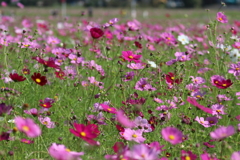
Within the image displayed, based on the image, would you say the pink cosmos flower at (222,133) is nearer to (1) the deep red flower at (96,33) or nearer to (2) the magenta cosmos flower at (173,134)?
(2) the magenta cosmos flower at (173,134)

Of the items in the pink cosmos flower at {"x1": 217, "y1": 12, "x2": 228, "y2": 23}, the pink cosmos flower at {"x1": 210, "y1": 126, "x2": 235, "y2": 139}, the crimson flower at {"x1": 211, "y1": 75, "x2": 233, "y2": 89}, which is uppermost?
the pink cosmos flower at {"x1": 217, "y1": 12, "x2": 228, "y2": 23}

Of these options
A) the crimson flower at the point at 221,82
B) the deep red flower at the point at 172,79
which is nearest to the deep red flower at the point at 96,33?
the deep red flower at the point at 172,79

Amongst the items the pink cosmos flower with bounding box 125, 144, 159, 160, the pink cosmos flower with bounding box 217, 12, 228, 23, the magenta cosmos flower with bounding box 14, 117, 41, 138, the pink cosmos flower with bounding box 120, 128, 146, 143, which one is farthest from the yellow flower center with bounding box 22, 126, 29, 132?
the pink cosmos flower with bounding box 217, 12, 228, 23

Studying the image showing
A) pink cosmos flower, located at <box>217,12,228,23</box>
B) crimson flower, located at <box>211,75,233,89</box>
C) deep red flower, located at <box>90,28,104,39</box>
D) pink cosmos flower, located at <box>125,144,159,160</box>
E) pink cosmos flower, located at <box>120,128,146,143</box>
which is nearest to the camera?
→ pink cosmos flower, located at <box>125,144,159,160</box>

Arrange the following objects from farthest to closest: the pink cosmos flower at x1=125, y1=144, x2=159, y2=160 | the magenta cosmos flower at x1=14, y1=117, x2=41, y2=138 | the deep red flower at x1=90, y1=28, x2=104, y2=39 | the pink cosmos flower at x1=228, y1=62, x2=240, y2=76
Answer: the pink cosmos flower at x1=228, y1=62, x2=240, y2=76, the deep red flower at x1=90, y1=28, x2=104, y2=39, the pink cosmos flower at x1=125, y1=144, x2=159, y2=160, the magenta cosmos flower at x1=14, y1=117, x2=41, y2=138

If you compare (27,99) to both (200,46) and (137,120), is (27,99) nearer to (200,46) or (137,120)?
(137,120)

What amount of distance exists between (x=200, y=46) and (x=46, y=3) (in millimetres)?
Result: 32806

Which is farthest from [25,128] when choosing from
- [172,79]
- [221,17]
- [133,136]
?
[221,17]

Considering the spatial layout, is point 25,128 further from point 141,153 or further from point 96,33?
point 96,33

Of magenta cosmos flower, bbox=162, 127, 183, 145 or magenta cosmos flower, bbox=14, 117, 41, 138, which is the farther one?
magenta cosmos flower, bbox=162, 127, 183, 145

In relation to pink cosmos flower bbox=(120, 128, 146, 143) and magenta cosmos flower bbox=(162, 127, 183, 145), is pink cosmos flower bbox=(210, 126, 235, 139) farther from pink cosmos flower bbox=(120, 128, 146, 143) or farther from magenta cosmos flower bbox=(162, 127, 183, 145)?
pink cosmos flower bbox=(120, 128, 146, 143)

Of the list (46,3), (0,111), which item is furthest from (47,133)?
(46,3)

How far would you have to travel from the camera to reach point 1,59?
2.78 meters

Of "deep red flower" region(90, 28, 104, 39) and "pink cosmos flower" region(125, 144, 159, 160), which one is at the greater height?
"deep red flower" region(90, 28, 104, 39)
